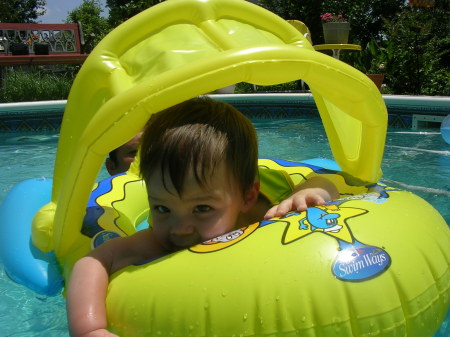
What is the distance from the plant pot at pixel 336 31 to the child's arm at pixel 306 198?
28.3 feet

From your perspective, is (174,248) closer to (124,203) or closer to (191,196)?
(191,196)

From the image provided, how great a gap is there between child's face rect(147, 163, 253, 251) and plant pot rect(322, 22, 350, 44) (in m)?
9.10

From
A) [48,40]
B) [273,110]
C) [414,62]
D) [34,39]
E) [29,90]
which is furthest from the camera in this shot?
[48,40]

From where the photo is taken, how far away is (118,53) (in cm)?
185

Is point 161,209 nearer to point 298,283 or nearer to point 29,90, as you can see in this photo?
point 298,283

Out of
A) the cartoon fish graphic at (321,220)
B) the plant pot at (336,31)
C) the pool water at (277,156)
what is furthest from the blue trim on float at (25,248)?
the plant pot at (336,31)

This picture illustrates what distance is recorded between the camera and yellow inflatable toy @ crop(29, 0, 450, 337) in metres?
1.29

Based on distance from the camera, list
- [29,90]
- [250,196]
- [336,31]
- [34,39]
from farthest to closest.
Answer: [34,39] < [29,90] < [336,31] < [250,196]

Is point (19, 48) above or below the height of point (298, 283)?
below

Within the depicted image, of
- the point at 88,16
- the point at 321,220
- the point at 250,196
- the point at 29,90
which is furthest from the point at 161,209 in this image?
the point at 88,16

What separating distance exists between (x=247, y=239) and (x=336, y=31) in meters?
9.34

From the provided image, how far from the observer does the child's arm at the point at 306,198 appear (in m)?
1.71

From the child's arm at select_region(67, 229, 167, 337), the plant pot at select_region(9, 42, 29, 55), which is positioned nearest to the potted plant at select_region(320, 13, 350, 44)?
the plant pot at select_region(9, 42, 29, 55)

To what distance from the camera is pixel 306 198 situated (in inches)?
70.2
